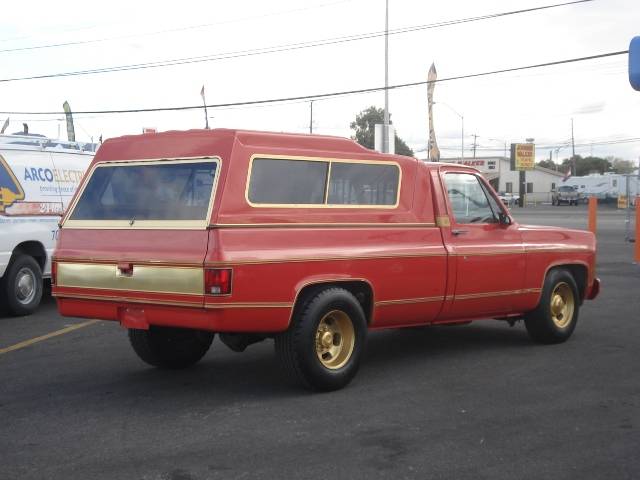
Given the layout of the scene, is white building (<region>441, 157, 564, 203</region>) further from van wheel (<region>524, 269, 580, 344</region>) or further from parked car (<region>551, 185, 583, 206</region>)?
van wheel (<region>524, 269, 580, 344</region>)

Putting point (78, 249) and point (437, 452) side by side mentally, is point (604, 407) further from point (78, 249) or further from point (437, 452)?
point (78, 249)

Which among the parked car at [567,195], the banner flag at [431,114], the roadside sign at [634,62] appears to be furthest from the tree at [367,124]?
the roadside sign at [634,62]

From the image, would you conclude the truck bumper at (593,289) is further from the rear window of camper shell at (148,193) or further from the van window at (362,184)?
the rear window of camper shell at (148,193)

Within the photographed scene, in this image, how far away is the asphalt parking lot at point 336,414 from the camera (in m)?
4.77

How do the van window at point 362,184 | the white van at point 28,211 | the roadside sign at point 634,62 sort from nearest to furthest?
the van window at point 362,184 → the white van at point 28,211 → the roadside sign at point 634,62

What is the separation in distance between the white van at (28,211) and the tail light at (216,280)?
5593mm

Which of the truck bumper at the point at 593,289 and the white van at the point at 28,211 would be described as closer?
the truck bumper at the point at 593,289

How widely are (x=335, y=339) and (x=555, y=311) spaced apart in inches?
123

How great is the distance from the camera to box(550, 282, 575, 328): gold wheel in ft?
28.4

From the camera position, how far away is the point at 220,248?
5777mm

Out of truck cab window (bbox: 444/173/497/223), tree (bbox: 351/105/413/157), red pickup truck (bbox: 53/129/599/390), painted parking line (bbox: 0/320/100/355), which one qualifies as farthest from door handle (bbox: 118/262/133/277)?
tree (bbox: 351/105/413/157)

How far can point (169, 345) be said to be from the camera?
7.24 metres

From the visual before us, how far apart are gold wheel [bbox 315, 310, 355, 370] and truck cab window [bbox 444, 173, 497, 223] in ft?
5.60

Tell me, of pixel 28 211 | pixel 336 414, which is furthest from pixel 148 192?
pixel 28 211
